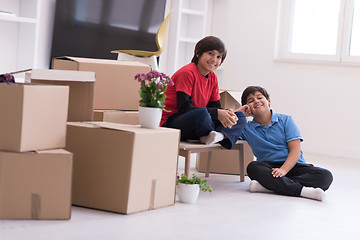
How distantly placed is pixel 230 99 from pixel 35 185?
1846 millimetres

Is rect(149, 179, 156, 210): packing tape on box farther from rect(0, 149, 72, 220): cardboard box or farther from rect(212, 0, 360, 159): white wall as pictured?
rect(212, 0, 360, 159): white wall

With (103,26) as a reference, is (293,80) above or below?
below

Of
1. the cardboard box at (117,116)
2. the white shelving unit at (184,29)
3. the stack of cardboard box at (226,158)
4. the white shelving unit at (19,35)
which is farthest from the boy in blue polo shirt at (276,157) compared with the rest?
the white shelving unit at (184,29)

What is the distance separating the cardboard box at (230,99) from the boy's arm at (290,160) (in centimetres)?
57

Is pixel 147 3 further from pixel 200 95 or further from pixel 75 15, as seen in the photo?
pixel 200 95

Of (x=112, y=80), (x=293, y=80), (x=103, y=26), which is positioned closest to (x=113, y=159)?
(x=112, y=80)

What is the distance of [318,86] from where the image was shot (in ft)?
17.5

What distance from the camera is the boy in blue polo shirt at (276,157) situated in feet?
10.2

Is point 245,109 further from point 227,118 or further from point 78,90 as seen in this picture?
point 78,90

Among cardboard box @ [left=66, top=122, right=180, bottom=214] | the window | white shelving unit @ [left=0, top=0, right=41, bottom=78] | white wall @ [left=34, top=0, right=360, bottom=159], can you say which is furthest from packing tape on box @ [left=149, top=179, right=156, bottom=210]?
the window

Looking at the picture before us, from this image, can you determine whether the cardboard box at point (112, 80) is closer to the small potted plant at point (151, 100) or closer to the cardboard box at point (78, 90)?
the cardboard box at point (78, 90)

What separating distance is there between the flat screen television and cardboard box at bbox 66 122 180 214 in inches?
87.4

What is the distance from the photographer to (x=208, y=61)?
3.22 metres

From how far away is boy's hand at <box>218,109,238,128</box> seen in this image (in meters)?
3.09
